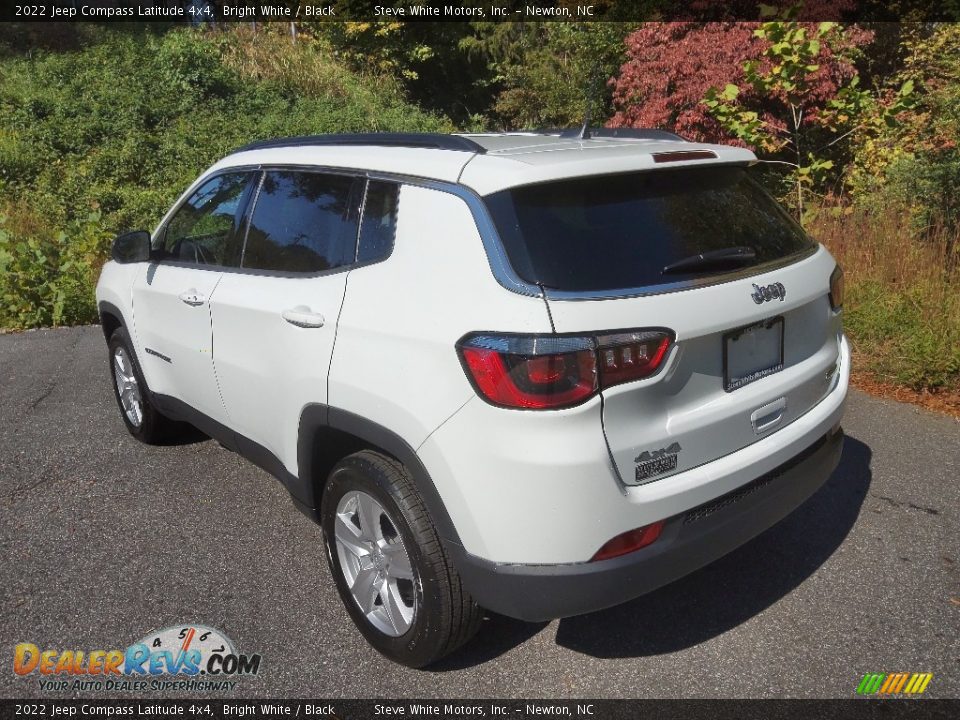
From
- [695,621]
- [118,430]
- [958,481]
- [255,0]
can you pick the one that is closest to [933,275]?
[958,481]

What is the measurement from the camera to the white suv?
2.24m

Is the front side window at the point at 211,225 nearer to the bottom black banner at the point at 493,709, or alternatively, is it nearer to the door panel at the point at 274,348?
the door panel at the point at 274,348

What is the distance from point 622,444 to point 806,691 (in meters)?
1.16

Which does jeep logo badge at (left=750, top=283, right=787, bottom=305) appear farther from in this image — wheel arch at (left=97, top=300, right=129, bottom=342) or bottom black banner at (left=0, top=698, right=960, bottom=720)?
wheel arch at (left=97, top=300, right=129, bottom=342)

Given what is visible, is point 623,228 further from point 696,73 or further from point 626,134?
point 696,73

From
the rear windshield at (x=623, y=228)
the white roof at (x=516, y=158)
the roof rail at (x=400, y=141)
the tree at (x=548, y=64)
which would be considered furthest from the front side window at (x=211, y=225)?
the tree at (x=548, y=64)

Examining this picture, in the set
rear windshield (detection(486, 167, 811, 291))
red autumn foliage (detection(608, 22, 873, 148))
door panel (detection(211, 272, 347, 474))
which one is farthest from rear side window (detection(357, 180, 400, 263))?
red autumn foliage (detection(608, 22, 873, 148))

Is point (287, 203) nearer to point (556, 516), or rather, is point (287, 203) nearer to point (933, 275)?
point (556, 516)

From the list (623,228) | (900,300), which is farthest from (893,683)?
(900,300)

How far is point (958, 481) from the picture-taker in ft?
13.5

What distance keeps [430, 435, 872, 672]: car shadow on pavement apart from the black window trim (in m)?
1.47

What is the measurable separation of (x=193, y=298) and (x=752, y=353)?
2.47 m

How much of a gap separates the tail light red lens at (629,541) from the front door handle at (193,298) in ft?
7.20

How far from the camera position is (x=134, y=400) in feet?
16.1
